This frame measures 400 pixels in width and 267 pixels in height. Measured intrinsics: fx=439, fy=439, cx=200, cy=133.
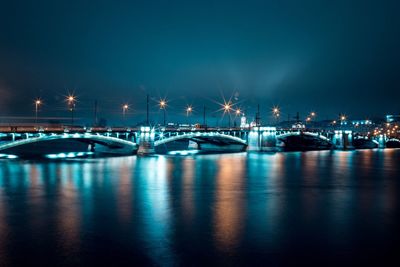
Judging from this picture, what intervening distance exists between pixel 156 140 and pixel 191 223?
5396cm

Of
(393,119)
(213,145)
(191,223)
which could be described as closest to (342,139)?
(213,145)

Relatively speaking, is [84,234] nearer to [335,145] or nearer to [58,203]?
[58,203]

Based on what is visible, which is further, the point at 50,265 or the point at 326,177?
the point at 326,177

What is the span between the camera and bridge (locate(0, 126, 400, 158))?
1986 inches

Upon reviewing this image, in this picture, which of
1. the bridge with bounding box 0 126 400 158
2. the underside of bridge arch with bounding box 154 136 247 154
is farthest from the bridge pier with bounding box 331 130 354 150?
the underside of bridge arch with bounding box 154 136 247 154

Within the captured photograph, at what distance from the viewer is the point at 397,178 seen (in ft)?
114

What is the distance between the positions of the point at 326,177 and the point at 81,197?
2045 centimetres

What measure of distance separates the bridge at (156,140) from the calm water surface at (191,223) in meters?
23.1

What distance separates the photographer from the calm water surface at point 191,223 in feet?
36.8

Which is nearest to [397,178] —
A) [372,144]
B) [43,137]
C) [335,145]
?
[43,137]

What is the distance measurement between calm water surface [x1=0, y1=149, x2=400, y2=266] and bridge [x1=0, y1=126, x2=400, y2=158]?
911 inches

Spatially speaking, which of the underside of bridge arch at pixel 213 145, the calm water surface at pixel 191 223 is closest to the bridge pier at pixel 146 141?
the underside of bridge arch at pixel 213 145

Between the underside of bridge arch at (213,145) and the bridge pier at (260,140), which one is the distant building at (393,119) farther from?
the underside of bridge arch at (213,145)

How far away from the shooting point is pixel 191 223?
15156mm
